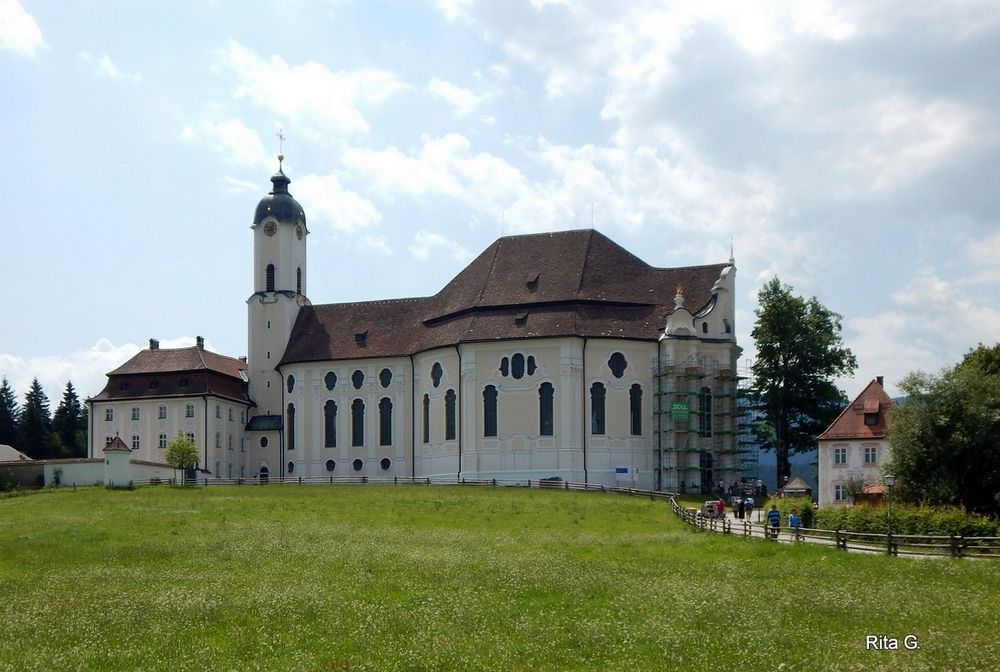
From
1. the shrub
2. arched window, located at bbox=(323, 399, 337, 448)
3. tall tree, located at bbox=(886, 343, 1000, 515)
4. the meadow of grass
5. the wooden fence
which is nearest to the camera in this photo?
the meadow of grass

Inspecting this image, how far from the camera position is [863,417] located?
219 ft

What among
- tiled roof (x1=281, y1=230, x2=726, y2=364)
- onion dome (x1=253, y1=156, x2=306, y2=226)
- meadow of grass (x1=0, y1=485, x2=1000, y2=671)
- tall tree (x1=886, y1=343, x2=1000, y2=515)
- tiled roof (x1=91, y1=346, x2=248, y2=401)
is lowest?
meadow of grass (x1=0, y1=485, x2=1000, y2=671)

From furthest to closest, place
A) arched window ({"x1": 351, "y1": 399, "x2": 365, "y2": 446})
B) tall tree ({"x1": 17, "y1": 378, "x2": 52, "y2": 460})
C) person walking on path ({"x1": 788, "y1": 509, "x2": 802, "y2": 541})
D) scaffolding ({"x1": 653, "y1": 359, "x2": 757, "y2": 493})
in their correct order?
1. tall tree ({"x1": 17, "y1": 378, "x2": 52, "y2": 460})
2. arched window ({"x1": 351, "y1": 399, "x2": 365, "y2": 446})
3. scaffolding ({"x1": 653, "y1": 359, "x2": 757, "y2": 493})
4. person walking on path ({"x1": 788, "y1": 509, "x2": 802, "y2": 541})

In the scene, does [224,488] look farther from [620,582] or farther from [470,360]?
[620,582]

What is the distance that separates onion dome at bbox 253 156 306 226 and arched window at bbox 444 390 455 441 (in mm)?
21353

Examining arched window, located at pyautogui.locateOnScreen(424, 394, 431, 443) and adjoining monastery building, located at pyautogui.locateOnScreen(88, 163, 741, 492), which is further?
arched window, located at pyautogui.locateOnScreen(424, 394, 431, 443)

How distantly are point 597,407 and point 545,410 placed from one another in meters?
3.19

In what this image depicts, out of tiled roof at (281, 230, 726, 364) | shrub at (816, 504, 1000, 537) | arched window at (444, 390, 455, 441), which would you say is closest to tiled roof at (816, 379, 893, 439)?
tiled roof at (281, 230, 726, 364)

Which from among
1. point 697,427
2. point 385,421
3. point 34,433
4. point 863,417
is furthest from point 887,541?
point 34,433

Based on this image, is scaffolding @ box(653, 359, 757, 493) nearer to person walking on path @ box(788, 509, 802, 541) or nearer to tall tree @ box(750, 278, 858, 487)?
tall tree @ box(750, 278, 858, 487)

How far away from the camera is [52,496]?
Result: 65250mm

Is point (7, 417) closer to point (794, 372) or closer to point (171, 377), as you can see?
point (171, 377)

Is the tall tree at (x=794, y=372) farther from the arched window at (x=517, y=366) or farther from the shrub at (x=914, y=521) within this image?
the shrub at (x=914, y=521)

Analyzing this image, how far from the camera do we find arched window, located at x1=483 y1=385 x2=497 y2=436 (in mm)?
78625
